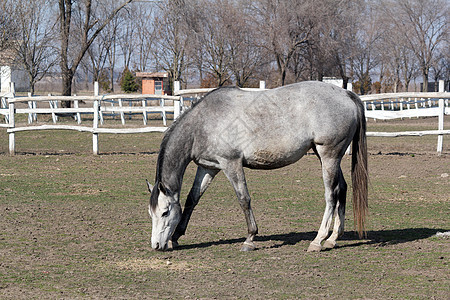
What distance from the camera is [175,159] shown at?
6.26 meters

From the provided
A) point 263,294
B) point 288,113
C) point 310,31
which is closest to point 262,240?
point 288,113

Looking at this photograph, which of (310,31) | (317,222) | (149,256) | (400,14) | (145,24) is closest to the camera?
(149,256)

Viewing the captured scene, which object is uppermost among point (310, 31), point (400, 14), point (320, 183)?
point (400, 14)

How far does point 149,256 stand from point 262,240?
4.87ft

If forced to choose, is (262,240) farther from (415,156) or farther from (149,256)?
(415,156)

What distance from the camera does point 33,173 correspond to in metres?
12.5

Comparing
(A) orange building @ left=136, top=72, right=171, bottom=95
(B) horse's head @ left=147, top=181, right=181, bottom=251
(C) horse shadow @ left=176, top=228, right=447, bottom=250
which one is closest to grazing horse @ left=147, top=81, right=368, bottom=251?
(B) horse's head @ left=147, top=181, right=181, bottom=251

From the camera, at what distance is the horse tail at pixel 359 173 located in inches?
257

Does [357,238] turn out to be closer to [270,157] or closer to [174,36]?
[270,157]

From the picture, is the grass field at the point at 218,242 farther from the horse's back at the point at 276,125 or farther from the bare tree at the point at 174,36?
the bare tree at the point at 174,36

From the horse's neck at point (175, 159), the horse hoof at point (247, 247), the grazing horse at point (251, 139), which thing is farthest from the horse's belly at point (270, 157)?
the horse hoof at point (247, 247)

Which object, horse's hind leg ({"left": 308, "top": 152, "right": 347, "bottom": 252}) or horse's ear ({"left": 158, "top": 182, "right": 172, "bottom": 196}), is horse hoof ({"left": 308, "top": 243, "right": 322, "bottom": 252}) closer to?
horse's hind leg ({"left": 308, "top": 152, "right": 347, "bottom": 252})

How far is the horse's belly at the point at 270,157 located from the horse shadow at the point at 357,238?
98 cm

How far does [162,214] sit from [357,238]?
2500 mm
